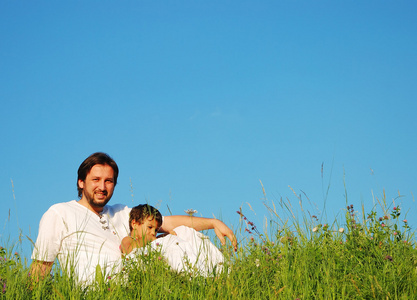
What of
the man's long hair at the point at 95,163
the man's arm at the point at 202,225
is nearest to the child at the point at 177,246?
the man's arm at the point at 202,225

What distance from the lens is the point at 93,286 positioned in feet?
16.3

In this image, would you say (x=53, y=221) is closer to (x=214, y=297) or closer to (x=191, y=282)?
(x=191, y=282)

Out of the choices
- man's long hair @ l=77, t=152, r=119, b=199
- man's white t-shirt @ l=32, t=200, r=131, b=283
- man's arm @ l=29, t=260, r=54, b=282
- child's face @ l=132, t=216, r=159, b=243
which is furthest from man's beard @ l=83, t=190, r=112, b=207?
man's arm @ l=29, t=260, r=54, b=282

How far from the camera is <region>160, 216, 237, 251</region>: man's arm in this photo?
21.2 ft

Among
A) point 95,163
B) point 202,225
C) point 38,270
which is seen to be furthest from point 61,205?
point 202,225

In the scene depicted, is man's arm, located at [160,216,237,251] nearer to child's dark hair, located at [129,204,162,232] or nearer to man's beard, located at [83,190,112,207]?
child's dark hair, located at [129,204,162,232]

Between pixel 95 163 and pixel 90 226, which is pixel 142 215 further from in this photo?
pixel 95 163

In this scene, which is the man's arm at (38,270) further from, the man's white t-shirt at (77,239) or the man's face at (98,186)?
the man's face at (98,186)

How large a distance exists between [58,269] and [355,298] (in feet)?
11.1

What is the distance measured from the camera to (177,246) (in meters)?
5.59

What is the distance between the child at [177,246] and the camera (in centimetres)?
521

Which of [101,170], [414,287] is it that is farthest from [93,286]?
[414,287]

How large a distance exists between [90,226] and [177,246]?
1.53 meters

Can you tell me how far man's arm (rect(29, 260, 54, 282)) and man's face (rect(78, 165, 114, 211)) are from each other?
3.89ft
